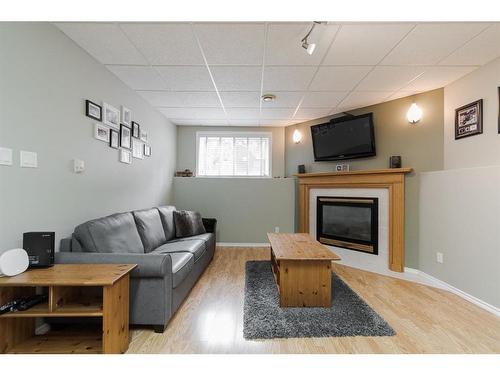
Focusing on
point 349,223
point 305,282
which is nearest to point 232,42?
point 305,282

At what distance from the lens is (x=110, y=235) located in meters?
2.05

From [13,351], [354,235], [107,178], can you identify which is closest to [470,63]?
[354,235]

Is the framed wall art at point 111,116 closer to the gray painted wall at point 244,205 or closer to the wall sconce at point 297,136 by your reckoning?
the gray painted wall at point 244,205

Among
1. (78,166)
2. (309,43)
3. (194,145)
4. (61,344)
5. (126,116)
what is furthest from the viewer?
(194,145)

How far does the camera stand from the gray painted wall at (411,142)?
288 cm

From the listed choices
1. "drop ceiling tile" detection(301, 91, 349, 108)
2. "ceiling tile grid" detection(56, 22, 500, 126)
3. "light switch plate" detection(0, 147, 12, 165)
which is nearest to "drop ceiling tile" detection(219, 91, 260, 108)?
"ceiling tile grid" detection(56, 22, 500, 126)

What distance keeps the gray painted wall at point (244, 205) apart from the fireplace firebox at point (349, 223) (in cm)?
81

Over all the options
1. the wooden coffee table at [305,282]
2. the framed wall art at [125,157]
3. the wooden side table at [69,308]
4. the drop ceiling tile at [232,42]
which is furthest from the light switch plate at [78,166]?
the wooden coffee table at [305,282]

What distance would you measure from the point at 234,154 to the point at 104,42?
303cm

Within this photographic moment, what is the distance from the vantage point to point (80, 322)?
1810mm

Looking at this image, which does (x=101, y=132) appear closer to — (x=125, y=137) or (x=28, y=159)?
(x=125, y=137)

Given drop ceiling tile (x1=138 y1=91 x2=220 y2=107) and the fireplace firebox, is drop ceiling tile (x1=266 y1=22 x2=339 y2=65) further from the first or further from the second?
the fireplace firebox

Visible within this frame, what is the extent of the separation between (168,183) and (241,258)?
6.62 feet
